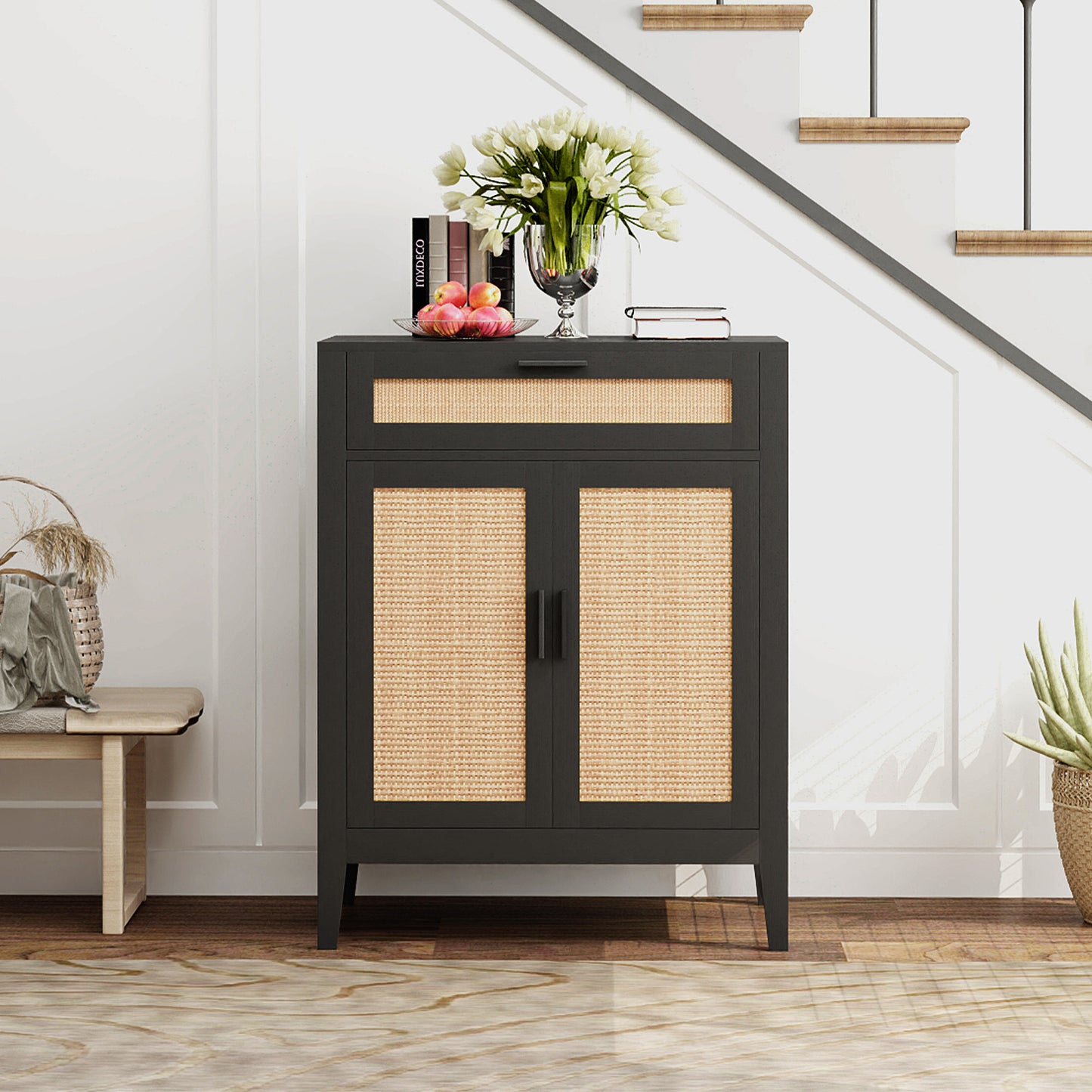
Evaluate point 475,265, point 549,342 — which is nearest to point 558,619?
point 549,342

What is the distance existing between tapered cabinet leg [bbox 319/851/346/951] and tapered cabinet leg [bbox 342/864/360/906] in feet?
0.83

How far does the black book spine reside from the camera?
8.43ft

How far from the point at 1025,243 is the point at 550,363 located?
1107 millimetres

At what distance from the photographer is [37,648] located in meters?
2.49

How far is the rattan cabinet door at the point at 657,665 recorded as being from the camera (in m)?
2.39

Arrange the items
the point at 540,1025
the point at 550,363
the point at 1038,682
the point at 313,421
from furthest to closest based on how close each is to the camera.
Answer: the point at 313,421 < the point at 1038,682 < the point at 550,363 < the point at 540,1025

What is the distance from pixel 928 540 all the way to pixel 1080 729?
0.51m

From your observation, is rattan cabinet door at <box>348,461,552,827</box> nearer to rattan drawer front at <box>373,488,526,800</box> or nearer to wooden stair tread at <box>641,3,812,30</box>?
A: rattan drawer front at <box>373,488,526,800</box>

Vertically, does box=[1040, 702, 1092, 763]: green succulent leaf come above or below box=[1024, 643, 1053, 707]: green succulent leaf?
below

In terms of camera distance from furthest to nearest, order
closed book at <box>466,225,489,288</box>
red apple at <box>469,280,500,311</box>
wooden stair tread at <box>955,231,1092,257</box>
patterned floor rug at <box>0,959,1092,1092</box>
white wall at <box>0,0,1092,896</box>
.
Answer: white wall at <box>0,0,1092,896</box> < wooden stair tread at <box>955,231,1092,257</box> < closed book at <box>466,225,489,288</box> < red apple at <box>469,280,500,311</box> < patterned floor rug at <box>0,959,1092,1092</box>

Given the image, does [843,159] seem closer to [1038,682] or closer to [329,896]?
[1038,682]

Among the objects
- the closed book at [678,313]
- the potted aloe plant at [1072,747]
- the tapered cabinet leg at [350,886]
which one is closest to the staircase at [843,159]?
the closed book at [678,313]

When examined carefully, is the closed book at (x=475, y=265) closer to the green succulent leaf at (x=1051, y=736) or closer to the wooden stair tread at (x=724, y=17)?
the wooden stair tread at (x=724, y=17)

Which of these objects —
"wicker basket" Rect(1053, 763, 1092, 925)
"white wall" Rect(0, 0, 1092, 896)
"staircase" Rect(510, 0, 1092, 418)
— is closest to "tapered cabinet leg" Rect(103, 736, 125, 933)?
"white wall" Rect(0, 0, 1092, 896)
